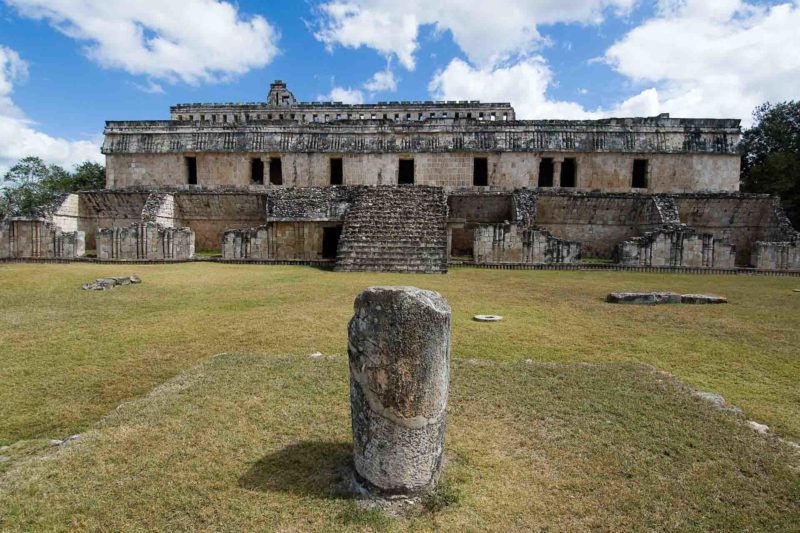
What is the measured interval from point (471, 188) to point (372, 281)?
30.1 ft

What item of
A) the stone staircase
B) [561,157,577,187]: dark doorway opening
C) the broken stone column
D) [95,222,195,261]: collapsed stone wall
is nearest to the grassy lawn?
the broken stone column

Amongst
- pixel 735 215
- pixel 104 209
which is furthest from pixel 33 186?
pixel 735 215

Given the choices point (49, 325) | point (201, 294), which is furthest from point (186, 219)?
point (49, 325)

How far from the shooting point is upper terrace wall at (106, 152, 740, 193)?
18.3m

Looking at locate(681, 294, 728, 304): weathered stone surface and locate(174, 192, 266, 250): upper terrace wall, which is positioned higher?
locate(174, 192, 266, 250): upper terrace wall

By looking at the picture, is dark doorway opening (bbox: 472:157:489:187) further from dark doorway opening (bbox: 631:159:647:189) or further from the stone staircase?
dark doorway opening (bbox: 631:159:647:189)

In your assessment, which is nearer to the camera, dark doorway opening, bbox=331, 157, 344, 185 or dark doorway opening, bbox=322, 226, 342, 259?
dark doorway opening, bbox=322, 226, 342, 259

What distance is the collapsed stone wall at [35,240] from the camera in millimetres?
14703

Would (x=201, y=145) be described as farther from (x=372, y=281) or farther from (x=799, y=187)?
(x=799, y=187)

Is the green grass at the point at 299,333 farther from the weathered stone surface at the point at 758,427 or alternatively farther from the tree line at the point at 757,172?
the tree line at the point at 757,172

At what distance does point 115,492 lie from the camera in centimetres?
251

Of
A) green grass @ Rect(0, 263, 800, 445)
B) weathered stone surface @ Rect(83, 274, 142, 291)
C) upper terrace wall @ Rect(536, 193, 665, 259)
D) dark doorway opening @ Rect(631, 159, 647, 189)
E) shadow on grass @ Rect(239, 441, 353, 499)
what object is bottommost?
shadow on grass @ Rect(239, 441, 353, 499)

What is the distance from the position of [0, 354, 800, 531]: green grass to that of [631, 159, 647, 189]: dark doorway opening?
1757cm

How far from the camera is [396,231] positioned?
14273 millimetres
